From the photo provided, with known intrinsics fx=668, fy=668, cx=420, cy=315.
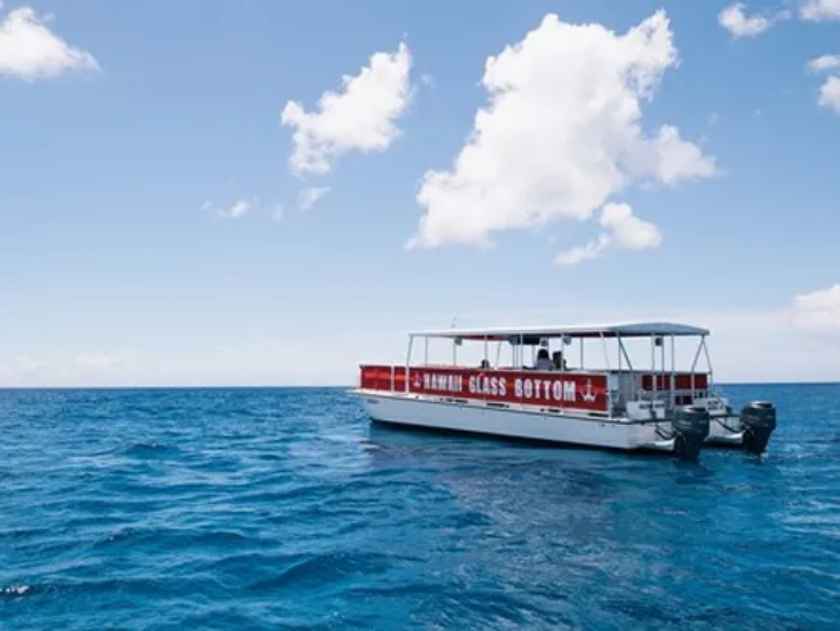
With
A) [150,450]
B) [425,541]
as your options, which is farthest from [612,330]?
[150,450]

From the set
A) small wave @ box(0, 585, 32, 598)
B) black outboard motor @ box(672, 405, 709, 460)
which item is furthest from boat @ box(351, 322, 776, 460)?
small wave @ box(0, 585, 32, 598)

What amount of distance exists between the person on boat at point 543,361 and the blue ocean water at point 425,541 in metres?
4.38

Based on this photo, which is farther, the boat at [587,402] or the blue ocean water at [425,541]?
the boat at [587,402]

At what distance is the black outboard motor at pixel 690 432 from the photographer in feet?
68.3

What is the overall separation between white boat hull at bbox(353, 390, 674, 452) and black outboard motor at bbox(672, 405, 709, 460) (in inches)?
14.2

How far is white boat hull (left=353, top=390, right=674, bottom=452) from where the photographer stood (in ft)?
71.6

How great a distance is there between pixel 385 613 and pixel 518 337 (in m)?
21.3

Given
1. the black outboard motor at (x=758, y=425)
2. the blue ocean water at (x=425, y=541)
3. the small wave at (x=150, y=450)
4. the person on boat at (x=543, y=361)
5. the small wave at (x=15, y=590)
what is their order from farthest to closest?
1. the person on boat at (x=543, y=361)
2. the small wave at (x=150, y=450)
3. the black outboard motor at (x=758, y=425)
4. the small wave at (x=15, y=590)
5. the blue ocean water at (x=425, y=541)

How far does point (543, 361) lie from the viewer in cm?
2644

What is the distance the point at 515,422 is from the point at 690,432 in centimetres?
635

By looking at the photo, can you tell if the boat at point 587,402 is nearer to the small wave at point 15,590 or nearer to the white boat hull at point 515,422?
the white boat hull at point 515,422

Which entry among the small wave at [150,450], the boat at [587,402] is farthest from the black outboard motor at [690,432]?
Result: the small wave at [150,450]

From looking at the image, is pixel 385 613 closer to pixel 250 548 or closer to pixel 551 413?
pixel 250 548

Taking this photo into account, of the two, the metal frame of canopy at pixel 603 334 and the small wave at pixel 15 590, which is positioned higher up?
the metal frame of canopy at pixel 603 334
